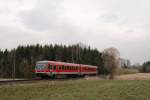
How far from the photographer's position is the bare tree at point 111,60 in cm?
8056

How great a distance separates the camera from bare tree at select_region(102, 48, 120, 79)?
8056 cm

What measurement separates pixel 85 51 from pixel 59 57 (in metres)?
13.8

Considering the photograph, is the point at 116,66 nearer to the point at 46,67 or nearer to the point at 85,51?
the point at 85,51

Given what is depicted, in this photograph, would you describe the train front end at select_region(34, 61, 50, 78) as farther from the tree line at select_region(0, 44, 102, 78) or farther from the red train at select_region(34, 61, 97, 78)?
the tree line at select_region(0, 44, 102, 78)

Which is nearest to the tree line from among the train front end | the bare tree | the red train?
the bare tree

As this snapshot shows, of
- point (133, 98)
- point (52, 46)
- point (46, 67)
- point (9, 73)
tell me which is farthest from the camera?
point (52, 46)

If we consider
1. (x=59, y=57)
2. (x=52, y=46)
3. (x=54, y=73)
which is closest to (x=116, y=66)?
(x=59, y=57)

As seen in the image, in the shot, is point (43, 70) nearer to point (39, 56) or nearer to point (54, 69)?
point (54, 69)

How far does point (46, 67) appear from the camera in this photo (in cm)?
4266

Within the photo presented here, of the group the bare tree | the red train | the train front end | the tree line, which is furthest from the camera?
the tree line

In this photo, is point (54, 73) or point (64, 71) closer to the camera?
point (54, 73)

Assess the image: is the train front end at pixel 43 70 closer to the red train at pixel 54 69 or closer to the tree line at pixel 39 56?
the red train at pixel 54 69

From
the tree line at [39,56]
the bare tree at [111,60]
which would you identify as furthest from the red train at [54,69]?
the tree line at [39,56]

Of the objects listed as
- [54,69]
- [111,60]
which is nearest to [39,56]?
[111,60]
